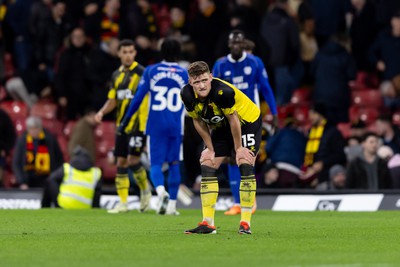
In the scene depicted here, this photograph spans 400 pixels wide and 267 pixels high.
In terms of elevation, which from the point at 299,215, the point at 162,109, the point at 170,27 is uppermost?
the point at 170,27

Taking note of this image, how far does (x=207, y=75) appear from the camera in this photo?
1205 cm

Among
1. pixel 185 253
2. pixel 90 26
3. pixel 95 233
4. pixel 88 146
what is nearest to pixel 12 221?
pixel 95 233

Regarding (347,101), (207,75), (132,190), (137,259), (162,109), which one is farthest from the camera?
(347,101)

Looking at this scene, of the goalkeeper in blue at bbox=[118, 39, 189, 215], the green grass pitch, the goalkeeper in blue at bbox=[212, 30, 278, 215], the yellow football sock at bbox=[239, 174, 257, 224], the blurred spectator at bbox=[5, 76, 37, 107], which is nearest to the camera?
the green grass pitch

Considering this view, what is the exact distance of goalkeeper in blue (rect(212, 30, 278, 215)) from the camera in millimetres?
17078

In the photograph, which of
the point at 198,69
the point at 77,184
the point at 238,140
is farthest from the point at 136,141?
the point at 198,69

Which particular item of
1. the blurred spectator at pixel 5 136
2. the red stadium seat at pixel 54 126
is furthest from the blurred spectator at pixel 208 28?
the blurred spectator at pixel 5 136

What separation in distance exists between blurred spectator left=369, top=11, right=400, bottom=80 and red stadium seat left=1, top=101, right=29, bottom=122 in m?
7.49

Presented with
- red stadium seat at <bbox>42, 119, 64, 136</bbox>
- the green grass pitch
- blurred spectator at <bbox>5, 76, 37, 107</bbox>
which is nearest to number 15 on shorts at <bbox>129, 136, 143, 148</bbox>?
the green grass pitch

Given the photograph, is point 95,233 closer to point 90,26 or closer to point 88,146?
point 88,146

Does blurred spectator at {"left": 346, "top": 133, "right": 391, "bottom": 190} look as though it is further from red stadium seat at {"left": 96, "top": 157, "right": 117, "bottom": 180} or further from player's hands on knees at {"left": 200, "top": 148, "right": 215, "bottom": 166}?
player's hands on knees at {"left": 200, "top": 148, "right": 215, "bottom": 166}

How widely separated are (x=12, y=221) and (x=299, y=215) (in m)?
4.49

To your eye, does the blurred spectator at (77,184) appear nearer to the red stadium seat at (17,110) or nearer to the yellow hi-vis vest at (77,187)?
the yellow hi-vis vest at (77,187)

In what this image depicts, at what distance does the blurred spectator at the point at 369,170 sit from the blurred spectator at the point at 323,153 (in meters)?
0.95
